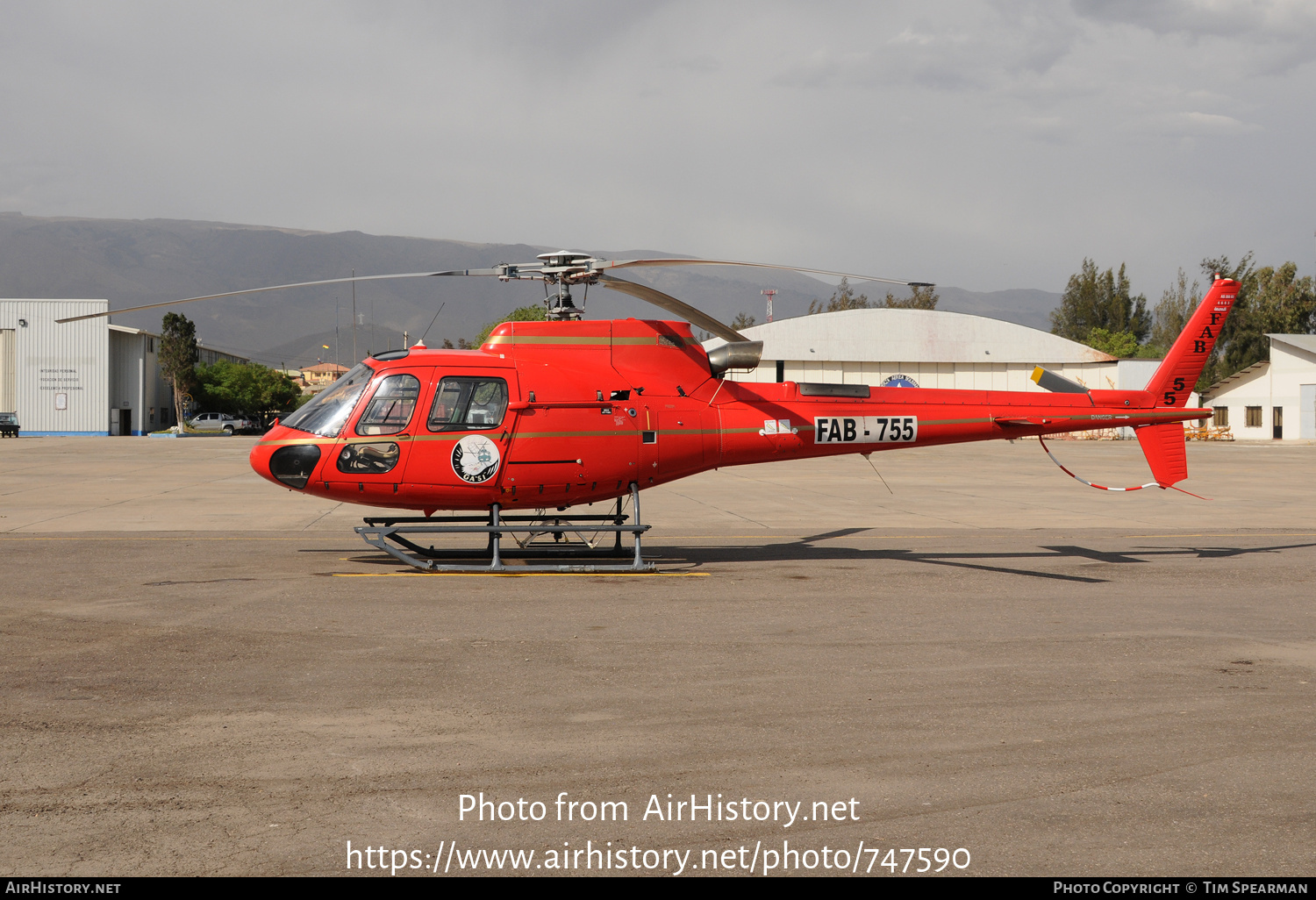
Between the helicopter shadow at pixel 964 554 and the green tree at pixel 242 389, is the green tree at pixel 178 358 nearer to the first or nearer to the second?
the green tree at pixel 242 389

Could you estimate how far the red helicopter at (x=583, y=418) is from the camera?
1142 centimetres

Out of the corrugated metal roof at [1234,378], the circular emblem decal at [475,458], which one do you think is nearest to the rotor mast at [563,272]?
the circular emblem decal at [475,458]

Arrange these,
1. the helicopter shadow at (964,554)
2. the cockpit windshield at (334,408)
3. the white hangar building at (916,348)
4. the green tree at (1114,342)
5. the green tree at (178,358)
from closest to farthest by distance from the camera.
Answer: the cockpit windshield at (334,408) → the helicopter shadow at (964,554) → the white hangar building at (916,348) → the green tree at (178,358) → the green tree at (1114,342)

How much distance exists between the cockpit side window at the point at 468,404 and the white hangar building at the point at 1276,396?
224 ft

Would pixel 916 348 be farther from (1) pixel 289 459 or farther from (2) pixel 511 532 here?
(1) pixel 289 459

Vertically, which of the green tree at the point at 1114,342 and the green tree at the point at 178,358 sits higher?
the green tree at the point at 1114,342

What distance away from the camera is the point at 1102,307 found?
411 ft

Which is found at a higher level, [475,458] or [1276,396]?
[1276,396]

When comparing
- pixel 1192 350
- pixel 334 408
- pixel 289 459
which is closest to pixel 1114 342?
pixel 1192 350

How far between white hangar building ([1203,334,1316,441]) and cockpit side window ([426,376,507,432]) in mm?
68410

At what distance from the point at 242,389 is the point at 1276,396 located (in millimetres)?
96269

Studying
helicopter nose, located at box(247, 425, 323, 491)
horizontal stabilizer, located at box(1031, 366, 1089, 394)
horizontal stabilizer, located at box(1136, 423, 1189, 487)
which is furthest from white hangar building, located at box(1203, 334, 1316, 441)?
helicopter nose, located at box(247, 425, 323, 491)

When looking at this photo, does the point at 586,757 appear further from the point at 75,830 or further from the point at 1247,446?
the point at 1247,446

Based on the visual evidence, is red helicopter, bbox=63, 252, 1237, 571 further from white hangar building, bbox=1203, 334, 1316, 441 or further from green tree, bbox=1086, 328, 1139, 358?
green tree, bbox=1086, 328, 1139, 358
